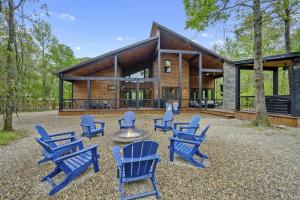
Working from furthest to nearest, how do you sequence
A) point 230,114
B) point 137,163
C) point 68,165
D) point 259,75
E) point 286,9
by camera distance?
point 230,114 < point 286,9 < point 259,75 < point 68,165 < point 137,163

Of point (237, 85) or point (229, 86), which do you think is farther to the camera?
point (229, 86)

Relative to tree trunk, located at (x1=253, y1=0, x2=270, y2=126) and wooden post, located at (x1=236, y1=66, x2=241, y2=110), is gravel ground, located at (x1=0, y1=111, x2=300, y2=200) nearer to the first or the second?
tree trunk, located at (x1=253, y1=0, x2=270, y2=126)

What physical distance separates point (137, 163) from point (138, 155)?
0.12 metres

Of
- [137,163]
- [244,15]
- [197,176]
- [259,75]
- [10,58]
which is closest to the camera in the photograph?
[137,163]

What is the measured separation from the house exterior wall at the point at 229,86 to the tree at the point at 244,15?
260 inches

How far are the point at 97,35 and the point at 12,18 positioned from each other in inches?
941

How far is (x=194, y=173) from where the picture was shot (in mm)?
3203

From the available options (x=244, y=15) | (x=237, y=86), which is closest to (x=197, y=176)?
(x=244, y=15)

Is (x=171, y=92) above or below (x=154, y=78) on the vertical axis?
below

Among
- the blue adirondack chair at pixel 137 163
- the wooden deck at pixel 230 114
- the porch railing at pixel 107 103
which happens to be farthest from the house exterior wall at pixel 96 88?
the blue adirondack chair at pixel 137 163

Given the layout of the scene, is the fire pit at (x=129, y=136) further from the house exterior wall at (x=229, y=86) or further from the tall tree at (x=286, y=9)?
the house exterior wall at (x=229, y=86)

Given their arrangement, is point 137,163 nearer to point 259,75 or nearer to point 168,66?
point 259,75

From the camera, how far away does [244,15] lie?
8.02 metres

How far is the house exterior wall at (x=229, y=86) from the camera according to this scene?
1415 centimetres
